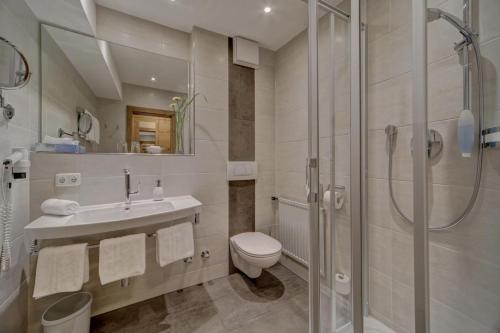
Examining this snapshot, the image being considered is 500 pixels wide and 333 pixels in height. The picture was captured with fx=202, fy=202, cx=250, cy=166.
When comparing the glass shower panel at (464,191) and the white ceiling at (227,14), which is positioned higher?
the white ceiling at (227,14)

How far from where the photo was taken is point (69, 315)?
1.22m

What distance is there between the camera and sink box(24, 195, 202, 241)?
3.45 ft

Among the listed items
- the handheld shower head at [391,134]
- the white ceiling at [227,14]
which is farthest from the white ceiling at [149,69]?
the handheld shower head at [391,134]

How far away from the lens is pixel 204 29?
1885 mm

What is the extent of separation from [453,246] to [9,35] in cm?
251

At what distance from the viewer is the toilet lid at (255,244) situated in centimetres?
163

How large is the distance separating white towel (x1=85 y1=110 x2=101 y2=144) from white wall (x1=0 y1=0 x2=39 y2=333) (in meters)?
0.28

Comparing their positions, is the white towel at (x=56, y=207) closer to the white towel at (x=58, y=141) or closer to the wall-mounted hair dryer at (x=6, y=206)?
the wall-mounted hair dryer at (x=6, y=206)

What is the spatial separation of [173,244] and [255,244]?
27.3 inches

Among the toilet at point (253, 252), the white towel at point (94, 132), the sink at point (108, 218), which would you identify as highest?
the white towel at point (94, 132)

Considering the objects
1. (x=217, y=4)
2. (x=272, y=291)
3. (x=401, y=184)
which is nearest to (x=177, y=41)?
(x=217, y=4)

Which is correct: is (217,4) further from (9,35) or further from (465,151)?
(465,151)

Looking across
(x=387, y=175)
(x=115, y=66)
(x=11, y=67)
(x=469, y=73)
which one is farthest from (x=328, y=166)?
(x=115, y=66)

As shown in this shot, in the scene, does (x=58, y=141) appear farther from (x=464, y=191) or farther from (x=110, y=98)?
(x=464, y=191)
